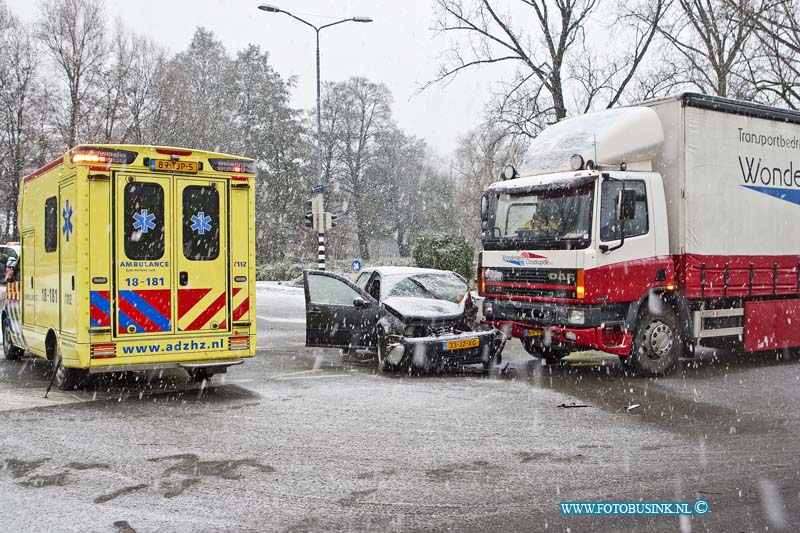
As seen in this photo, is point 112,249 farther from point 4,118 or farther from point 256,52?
point 256,52

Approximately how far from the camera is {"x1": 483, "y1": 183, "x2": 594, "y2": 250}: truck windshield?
1007cm

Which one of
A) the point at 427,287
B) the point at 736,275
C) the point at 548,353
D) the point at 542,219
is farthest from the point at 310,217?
the point at 736,275

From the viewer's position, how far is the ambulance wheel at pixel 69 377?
29.9 feet

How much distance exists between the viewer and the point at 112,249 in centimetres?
858

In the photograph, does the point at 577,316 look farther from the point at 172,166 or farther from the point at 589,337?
the point at 172,166

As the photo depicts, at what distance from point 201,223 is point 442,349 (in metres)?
3.58

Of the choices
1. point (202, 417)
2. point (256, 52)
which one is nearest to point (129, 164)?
point (202, 417)

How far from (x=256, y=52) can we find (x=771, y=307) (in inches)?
1866

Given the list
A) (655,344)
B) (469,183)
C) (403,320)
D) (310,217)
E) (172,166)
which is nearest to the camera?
(172,166)

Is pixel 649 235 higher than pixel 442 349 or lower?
higher

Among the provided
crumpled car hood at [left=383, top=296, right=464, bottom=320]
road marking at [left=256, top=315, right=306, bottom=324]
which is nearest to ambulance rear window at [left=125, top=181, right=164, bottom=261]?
crumpled car hood at [left=383, top=296, right=464, bottom=320]

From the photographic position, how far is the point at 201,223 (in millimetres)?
9102

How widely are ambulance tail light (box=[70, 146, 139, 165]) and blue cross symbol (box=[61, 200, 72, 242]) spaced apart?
0.60 metres

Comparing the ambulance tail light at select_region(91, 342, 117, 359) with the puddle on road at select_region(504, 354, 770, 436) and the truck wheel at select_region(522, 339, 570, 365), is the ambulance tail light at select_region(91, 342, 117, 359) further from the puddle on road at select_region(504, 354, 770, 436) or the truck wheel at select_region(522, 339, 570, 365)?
the truck wheel at select_region(522, 339, 570, 365)
